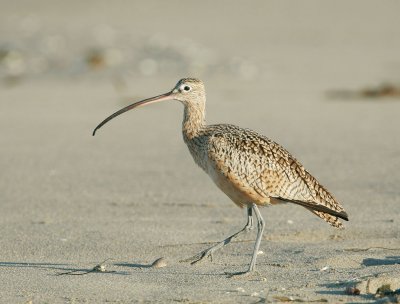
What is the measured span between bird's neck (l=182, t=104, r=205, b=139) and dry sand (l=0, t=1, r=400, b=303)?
3.00 ft

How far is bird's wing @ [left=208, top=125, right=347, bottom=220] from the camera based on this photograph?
8031 mm

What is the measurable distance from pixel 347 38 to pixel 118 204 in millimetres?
17111

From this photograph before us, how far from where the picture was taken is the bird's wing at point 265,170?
8031mm

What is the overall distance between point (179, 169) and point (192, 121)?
139 inches

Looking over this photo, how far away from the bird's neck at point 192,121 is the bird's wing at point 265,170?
0.40 metres

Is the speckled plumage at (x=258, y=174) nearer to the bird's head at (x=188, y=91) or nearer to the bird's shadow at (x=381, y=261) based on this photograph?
the bird's shadow at (x=381, y=261)

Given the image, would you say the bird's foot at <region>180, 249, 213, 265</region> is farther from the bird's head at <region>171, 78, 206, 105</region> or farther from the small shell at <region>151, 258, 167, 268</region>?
the bird's head at <region>171, 78, 206, 105</region>

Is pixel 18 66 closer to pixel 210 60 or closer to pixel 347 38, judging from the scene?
pixel 210 60

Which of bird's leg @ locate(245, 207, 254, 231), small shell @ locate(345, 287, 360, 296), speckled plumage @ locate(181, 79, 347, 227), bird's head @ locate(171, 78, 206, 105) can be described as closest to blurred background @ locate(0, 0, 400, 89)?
bird's head @ locate(171, 78, 206, 105)

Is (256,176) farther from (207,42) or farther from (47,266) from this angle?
(207,42)

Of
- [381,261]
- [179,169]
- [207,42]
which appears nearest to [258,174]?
[381,261]

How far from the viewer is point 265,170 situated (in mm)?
8086

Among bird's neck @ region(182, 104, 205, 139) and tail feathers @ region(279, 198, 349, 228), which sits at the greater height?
bird's neck @ region(182, 104, 205, 139)

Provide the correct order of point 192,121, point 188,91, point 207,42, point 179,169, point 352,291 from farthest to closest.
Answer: point 207,42 → point 179,169 → point 188,91 → point 192,121 → point 352,291
